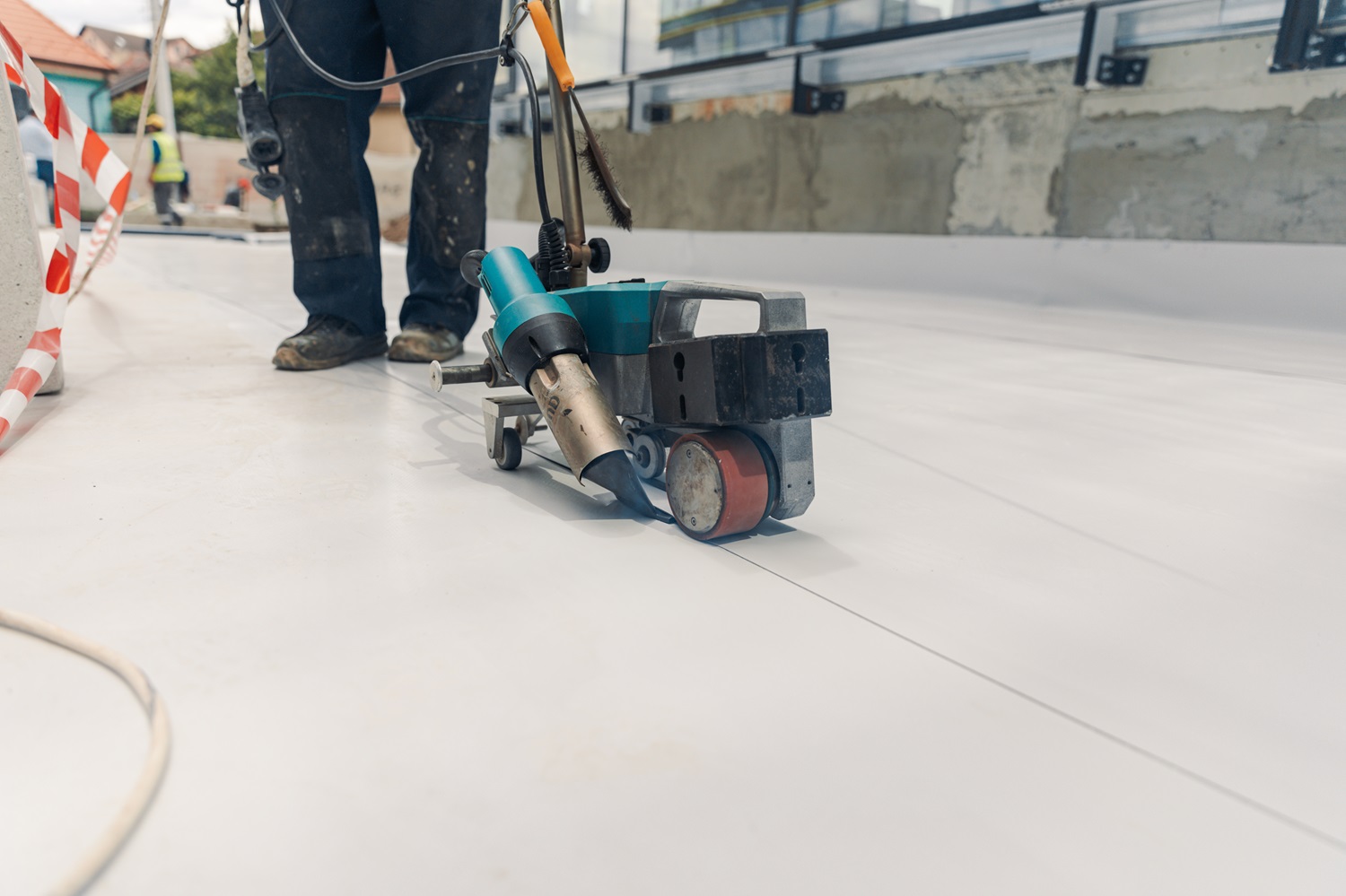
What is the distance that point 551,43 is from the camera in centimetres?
107

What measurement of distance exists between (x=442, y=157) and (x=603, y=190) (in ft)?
2.61

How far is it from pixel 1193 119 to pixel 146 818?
3986 mm

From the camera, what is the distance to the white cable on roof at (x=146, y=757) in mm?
424

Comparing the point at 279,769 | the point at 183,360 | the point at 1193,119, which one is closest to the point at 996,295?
the point at 1193,119

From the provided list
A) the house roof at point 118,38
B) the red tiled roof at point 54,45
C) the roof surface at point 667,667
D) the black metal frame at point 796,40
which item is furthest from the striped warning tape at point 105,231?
the house roof at point 118,38

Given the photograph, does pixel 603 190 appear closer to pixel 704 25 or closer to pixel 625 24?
pixel 704 25

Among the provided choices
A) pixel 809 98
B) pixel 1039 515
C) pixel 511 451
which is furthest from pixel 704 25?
pixel 1039 515

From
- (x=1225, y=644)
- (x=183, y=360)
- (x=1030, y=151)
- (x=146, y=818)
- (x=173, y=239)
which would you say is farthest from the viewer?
(x=173, y=239)

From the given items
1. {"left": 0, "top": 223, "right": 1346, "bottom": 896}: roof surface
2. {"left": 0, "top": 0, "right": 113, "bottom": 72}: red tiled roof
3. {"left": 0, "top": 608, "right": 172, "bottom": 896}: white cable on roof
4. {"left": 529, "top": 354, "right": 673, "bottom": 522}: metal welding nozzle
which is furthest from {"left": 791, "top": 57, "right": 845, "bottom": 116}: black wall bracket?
{"left": 0, "top": 0, "right": 113, "bottom": 72}: red tiled roof

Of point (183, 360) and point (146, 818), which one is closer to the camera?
point (146, 818)

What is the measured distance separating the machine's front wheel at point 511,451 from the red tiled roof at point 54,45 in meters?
25.0

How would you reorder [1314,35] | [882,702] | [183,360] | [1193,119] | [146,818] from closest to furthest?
[146,818] → [882,702] → [183,360] → [1314,35] → [1193,119]

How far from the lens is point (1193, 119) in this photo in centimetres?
328

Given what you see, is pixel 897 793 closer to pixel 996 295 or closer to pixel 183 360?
Result: pixel 183 360
